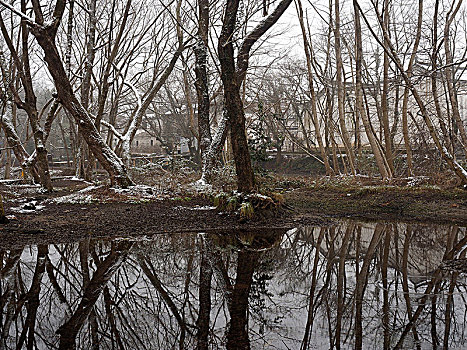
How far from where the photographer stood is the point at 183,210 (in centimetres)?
1044

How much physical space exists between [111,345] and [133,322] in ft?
1.55

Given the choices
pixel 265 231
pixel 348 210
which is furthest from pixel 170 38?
pixel 265 231

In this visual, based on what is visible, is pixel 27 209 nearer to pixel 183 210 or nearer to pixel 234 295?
pixel 183 210

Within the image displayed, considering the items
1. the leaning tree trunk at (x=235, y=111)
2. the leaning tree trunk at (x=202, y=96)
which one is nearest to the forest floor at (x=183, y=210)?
the leaning tree trunk at (x=235, y=111)

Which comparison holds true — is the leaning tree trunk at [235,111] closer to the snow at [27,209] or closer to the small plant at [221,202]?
the small plant at [221,202]

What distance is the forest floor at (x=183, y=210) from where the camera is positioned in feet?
27.3

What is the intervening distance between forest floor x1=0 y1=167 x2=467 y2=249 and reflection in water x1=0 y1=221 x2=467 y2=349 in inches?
48.9

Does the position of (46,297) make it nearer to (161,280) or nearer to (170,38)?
(161,280)

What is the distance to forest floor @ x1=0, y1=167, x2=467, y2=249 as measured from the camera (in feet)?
27.3

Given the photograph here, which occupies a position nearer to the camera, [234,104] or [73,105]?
[234,104]

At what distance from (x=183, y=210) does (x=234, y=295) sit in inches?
237

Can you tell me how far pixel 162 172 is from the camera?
1533 centimetres

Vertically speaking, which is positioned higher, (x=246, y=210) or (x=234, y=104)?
(x=234, y=104)

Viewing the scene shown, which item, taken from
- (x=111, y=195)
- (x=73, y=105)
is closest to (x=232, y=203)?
(x=111, y=195)
